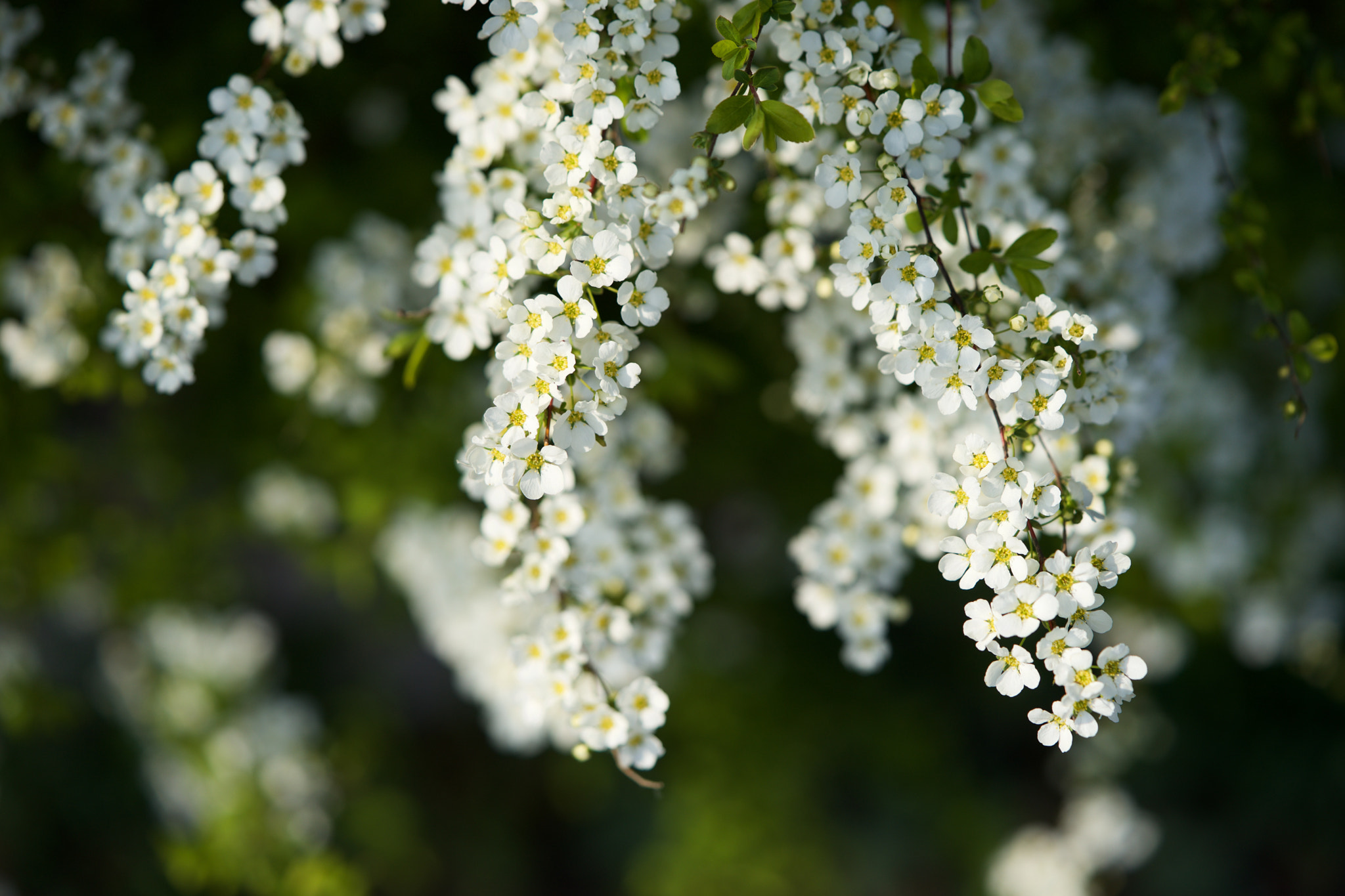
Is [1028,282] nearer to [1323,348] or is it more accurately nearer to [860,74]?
[860,74]

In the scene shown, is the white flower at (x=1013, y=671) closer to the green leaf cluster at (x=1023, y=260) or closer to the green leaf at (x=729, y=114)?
the green leaf cluster at (x=1023, y=260)

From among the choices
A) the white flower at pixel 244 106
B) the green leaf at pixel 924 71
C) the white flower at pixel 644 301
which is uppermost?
the green leaf at pixel 924 71

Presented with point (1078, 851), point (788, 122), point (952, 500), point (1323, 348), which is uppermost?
point (1078, 851)

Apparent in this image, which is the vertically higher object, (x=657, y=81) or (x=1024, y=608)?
(x=657, y=81)

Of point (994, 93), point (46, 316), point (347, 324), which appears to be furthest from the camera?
point (347, 324)

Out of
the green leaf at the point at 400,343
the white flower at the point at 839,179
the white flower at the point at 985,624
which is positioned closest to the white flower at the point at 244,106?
the green leaf at the point at 400,343

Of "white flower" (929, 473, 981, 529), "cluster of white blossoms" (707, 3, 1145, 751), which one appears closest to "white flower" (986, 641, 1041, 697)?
"cluster of white blossoms" (707, 3, 1145, 751)

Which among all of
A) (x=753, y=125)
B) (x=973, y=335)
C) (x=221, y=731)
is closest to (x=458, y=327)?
(x=753, y=125)
